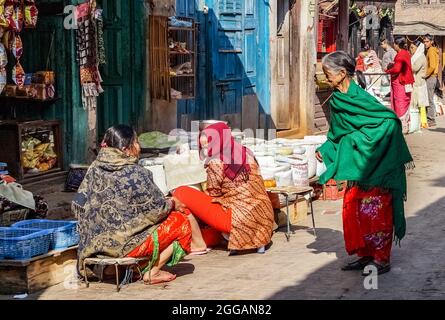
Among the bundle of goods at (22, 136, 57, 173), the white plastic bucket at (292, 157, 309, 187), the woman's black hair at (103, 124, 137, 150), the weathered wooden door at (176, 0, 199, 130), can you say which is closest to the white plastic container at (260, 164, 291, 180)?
the white plastic bucket at (292, 157, 309, 187)

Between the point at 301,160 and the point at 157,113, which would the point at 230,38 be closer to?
the point at 157,113

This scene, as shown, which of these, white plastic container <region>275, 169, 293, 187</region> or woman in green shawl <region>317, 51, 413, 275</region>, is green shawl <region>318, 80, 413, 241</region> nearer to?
woman in green shawl <region>317, 51, 413, 275</region>

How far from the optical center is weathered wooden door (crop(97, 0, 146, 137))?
1174 cm

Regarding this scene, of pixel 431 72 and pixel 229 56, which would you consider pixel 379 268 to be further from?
pixel 431 72

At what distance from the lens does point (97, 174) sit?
7.34 metres

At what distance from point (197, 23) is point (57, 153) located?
3.98m

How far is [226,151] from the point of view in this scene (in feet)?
28.3

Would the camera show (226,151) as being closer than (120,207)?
No

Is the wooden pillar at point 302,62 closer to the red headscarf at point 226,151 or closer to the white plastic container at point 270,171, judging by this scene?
the white plastic container at point 270,171

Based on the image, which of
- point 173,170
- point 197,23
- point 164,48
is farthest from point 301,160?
point 197,23

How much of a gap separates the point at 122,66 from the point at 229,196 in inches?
150

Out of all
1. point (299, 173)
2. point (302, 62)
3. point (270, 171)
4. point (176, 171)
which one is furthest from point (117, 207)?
point (302, 62)

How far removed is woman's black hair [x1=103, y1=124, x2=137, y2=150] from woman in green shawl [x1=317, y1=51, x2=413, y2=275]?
63.4 inches

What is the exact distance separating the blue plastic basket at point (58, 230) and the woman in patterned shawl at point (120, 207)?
0.79ft
